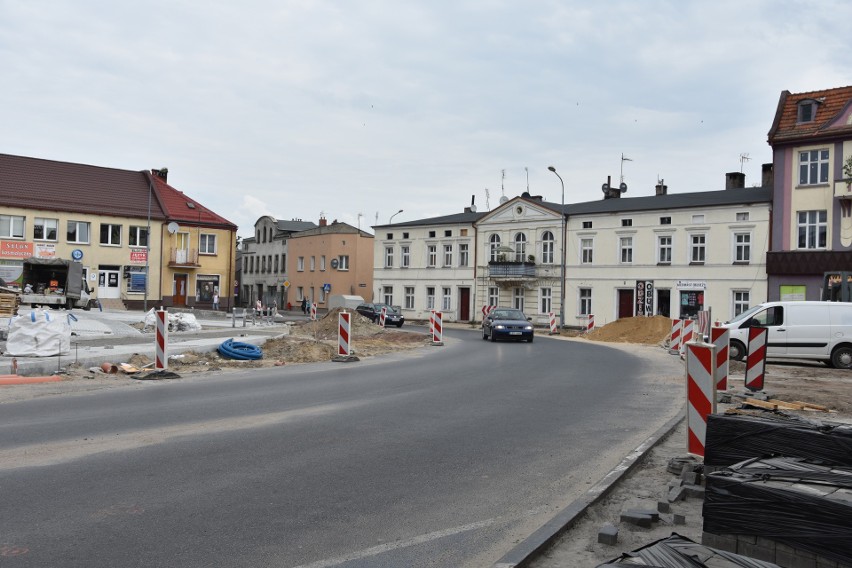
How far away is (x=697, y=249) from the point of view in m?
44.2

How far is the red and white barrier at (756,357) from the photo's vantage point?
13.4 m

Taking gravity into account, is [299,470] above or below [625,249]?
below

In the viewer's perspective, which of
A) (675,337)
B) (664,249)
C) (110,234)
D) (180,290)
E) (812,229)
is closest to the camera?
(675,337)

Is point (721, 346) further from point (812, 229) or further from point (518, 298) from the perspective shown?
point (518, 298)

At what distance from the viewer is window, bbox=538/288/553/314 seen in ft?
170

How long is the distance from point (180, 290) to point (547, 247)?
27501mm

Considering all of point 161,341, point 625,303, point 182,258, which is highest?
point 182,258

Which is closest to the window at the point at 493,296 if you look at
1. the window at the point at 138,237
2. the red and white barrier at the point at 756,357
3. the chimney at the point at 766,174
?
the chimney at the point at 766,174

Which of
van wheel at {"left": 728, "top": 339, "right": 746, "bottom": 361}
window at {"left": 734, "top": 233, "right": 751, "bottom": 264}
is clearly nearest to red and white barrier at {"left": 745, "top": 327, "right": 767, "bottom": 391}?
van wheel at {"left": 728, "top": 339, "right": 746, "bottom": 361}

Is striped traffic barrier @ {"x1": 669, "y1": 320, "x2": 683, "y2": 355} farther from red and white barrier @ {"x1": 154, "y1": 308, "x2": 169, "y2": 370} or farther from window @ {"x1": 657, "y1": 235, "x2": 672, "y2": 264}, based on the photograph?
window @ {"x1": 657, "y1": 235, "x2": 672, "y2": 264}

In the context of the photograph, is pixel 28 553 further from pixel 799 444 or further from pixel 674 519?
pixel 799 444

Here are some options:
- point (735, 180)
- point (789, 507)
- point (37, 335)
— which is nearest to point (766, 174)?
point (735, 180)

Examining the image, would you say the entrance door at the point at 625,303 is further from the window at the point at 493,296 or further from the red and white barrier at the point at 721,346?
the red and white barrier at the point at 721,346

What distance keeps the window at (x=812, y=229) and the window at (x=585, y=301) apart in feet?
45.1
